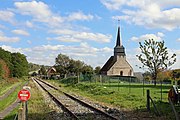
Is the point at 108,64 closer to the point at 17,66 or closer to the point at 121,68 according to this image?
the point at 121,68

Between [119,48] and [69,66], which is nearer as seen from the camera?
[119,48]

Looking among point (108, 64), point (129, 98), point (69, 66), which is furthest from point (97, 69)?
point (129, 98)

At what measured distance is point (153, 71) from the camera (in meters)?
64.9

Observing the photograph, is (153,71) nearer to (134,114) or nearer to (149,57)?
(149,57)

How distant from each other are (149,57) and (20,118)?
179 feet

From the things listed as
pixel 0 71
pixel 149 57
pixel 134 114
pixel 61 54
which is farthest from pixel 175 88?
pixel 61 54

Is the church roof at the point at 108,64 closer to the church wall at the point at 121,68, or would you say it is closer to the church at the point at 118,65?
the church at the point at 118,65

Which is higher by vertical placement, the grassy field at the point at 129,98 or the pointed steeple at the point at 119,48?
the pointed steeple at the point at 119,48

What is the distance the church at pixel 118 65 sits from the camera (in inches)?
4712

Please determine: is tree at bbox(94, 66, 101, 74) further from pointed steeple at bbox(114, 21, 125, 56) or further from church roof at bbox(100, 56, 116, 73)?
pointed steeple at bbox(114, 21, 125, 56)

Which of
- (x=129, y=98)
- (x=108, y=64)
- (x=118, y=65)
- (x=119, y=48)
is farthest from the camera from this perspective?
(x=108, y=64)

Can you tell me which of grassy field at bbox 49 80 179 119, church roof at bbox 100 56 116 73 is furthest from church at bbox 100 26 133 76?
grassy field at bbox 49 80 179 119

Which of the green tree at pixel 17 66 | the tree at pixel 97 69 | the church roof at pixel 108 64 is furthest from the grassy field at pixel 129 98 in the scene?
the tree at pixel 97 69

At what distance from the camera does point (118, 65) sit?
120125 millimetres
